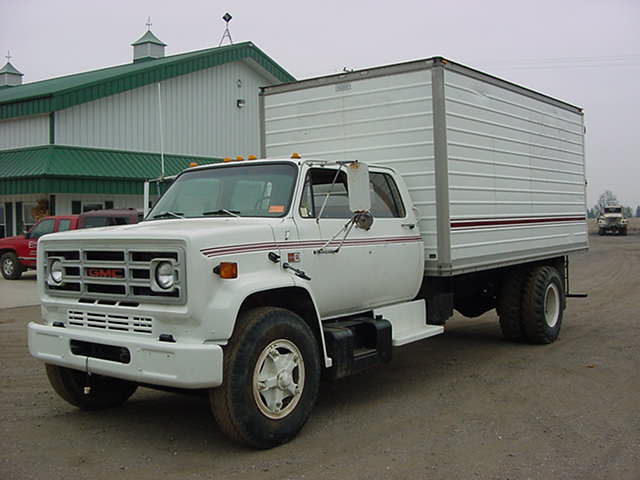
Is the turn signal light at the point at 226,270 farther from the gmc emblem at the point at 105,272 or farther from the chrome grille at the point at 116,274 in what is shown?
the gmc emblem at the point at 105,272

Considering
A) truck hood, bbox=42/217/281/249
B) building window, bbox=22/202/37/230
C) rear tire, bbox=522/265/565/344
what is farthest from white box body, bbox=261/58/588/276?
building window, bbox=22/202/37/230

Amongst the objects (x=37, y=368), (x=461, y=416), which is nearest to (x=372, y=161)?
(x=461, y=416)

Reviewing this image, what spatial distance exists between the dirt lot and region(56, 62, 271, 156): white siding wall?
50.1 ft

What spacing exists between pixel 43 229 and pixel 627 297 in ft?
48.8

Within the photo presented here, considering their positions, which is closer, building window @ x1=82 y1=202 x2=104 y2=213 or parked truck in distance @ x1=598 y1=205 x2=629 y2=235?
building window @ x1=82 y1=202 x2=104 y2=213

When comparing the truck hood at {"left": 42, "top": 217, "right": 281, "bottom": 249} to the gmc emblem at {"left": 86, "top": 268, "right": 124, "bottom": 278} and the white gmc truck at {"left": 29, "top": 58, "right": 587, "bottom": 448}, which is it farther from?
the gmc emblem at {"left": 86, "top": 268, "right": 124, "bottom": 278}

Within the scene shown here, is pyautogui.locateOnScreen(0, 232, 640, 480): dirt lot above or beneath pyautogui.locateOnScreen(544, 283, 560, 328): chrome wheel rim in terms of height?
beneath

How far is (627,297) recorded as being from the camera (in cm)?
1433

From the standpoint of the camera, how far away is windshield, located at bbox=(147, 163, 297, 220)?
6008 mm

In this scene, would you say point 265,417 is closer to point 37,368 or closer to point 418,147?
point 418,147

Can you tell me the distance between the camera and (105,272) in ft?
17.6

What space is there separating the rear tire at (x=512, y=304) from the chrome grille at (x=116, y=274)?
5.75 meters

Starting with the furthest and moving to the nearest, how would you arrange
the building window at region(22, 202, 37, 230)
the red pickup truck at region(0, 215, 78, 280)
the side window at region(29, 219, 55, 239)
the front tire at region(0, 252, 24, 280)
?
1. the building window at region(22, 202, 37, 230)
2. the front tire at region(0, 252, 24, 280)
3. the side window at region(29, 219, 55, 239)
4. the red pickup truck at region(0, 215, 78, 280)

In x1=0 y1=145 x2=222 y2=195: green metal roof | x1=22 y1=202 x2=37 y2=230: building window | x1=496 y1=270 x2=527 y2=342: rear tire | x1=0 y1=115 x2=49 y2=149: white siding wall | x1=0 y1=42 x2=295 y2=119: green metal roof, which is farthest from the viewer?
x1=22 y1=202 x2=37 y2=230: building window
